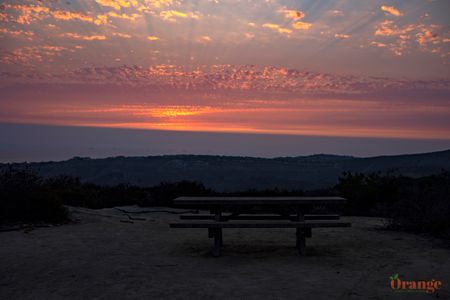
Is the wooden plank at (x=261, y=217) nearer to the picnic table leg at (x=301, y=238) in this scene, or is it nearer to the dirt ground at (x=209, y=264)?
the dirt ground at (x=209, y=264)

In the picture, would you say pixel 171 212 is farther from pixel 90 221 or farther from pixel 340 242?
pixel 340 242

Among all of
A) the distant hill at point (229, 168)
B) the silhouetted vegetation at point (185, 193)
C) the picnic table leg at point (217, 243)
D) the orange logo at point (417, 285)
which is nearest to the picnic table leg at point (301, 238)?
the picnic table leg at point (217, 243)

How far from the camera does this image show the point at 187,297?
15.9 ft

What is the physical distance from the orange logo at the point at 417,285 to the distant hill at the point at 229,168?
4952 centimetres

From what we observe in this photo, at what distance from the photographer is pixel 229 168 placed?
230 feet

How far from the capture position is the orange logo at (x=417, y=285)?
5.09 meters

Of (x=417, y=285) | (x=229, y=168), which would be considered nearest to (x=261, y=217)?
(x=417, y=285)

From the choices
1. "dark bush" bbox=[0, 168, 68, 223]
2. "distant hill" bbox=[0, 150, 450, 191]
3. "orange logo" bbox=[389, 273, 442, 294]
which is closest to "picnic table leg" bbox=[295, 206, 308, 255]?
"orange logo" bbox=[389, 273, 442, 294]

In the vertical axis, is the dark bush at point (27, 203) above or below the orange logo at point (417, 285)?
above

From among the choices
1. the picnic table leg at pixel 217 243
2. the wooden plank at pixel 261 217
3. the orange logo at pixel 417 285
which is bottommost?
the orange logo at pixel 417 285

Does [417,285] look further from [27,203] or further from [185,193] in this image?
[185,193]

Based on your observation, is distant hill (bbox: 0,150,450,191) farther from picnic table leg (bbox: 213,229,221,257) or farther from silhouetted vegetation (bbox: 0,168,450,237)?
picnic table leg (bbox: 213,229,221,257)

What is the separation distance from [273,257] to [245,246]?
1.14m

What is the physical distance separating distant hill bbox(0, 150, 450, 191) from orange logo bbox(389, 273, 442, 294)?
1950 inches
